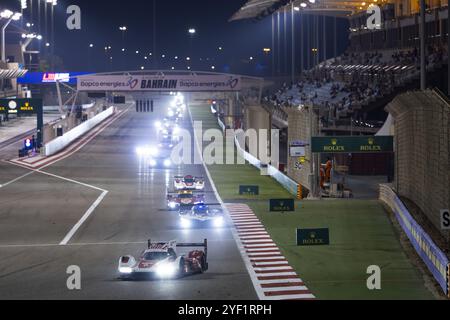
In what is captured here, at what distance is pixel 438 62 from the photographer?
201 feet

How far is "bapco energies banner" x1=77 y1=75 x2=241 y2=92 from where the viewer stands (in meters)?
74.2

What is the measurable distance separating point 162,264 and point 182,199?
48.2 ft

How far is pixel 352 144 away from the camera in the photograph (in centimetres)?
4000

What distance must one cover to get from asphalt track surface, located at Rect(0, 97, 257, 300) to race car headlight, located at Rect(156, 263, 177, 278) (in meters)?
0.41

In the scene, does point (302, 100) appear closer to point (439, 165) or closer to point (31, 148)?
point (31, 148)

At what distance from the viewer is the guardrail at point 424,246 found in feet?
71.1

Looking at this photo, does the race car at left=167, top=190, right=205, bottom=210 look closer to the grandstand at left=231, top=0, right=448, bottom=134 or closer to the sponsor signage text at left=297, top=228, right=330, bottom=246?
the sponsor signage text at left=297, top=228, right=330, bottom=246

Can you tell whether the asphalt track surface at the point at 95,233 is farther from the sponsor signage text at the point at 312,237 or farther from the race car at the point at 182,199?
the sponsor signage text at the point at 312,237

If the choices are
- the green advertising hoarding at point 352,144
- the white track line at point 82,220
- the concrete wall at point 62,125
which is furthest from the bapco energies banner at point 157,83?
the green advertising hoarding at point 352,144

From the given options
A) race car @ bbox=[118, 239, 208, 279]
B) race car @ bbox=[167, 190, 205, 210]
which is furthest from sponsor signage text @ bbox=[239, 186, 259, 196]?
race car @ bbox=[118, 239, 208, 279]

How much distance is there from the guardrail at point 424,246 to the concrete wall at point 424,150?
0.65 meters

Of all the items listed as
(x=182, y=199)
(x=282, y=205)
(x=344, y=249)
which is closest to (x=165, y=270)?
(x=344, y=249)

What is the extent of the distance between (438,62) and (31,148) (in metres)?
31.3
